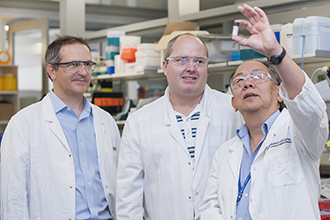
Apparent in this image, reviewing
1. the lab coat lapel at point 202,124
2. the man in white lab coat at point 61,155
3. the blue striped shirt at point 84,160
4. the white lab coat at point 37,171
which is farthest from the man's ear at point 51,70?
the lab coat lapel at point 202,124

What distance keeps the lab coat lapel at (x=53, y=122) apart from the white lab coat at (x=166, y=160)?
361 mm

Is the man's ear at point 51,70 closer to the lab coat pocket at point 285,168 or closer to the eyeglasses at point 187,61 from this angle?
the eyeglasses at point 187,61

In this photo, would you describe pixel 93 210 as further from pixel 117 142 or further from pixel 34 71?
pixel 34 71

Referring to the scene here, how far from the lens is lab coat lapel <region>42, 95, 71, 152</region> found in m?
2.38

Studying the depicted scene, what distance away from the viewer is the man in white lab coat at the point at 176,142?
7.28 ft

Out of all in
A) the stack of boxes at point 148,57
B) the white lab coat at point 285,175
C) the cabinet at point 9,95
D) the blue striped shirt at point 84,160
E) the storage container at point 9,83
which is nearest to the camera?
the white lab coat at point 285,175

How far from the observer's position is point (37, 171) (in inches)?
92.0

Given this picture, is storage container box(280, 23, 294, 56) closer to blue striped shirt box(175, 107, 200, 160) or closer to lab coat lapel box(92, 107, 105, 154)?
blue striped shirt box(175, 107, 200, 160)

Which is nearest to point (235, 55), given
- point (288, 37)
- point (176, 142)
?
point (288, 37)

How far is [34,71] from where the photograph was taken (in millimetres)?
8273

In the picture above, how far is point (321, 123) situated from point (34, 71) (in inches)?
298

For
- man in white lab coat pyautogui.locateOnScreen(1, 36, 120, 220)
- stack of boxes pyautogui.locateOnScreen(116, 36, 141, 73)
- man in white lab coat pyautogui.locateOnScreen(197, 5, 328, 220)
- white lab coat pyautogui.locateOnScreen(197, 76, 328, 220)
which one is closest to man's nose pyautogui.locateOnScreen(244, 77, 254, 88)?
man in white lab coat pyautogui.locateOnScreen(197, 5, 328, 220)

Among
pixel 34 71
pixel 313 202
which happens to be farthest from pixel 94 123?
pixel 34 71

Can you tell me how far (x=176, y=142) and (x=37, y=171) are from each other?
84cm
